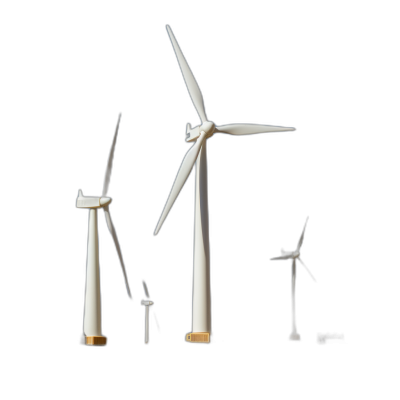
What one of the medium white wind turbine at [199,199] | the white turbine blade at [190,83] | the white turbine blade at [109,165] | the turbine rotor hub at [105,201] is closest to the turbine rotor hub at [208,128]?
the medium white wind turbine at [199,199]

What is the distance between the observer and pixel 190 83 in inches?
819

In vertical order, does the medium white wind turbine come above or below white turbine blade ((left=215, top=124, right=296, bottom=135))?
below

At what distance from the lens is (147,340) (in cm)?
A: 2198

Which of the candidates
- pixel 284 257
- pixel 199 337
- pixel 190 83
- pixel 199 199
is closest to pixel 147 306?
pixel 199 337

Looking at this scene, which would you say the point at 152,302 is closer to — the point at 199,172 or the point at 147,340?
the point at 147,340

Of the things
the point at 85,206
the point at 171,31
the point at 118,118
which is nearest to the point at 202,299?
the point at 85,206

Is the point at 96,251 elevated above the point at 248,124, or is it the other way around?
the point at 248,124

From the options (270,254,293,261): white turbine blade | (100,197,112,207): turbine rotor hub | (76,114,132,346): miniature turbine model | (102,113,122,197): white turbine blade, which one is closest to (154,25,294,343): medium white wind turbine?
(102,113,122,197): white turbine blade

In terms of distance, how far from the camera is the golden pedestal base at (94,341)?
20.8 meters

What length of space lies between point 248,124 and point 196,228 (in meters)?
4.08

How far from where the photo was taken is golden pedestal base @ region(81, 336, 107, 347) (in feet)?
68.2

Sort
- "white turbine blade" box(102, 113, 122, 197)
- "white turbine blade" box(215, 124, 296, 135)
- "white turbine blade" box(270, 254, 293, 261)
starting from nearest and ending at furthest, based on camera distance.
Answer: "white turbine blade" box(215, 124, 296, 135) < "white turbine blade" box(102, 113, 122, 197) < "white turbine blade" box(270, 254, 293, 261)

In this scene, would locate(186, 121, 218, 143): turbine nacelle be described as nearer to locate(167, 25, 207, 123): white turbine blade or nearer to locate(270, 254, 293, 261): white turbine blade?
locate(167, 25, 207, 123): white turbine blade

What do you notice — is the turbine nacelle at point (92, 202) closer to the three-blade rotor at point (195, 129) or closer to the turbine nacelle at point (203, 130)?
Answer: the three-blade rotor at point (195, 129)
